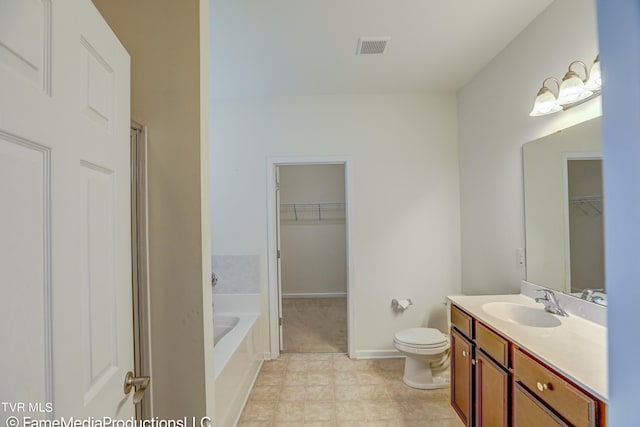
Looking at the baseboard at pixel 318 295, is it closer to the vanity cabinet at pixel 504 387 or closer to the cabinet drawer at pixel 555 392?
the vanity cabinet at pixel 504 387

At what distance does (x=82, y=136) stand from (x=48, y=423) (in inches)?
25.2

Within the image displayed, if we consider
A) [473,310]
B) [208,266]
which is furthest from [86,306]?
[473,310]

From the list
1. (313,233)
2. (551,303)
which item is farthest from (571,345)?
(313,233)

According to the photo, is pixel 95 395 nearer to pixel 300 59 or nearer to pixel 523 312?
pixel 523 312

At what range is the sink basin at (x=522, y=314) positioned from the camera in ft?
5.51

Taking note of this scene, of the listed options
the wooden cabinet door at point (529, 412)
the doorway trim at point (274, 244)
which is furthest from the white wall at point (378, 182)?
the wooden cabinet door at point (529, 412)

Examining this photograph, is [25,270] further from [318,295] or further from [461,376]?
[318,295]

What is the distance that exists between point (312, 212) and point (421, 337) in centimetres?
319

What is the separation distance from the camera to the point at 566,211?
5.76 ft

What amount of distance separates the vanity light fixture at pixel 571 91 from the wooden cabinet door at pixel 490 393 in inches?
57.2

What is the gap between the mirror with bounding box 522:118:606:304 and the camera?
1562 millimetres

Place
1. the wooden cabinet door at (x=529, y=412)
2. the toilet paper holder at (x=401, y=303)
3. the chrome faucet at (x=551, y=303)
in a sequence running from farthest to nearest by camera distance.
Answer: the toilet paper holder at (x=401, y=303), the chrome faucet at (x=551, y=303), the wooden cabinet door at (x=529, y=412)

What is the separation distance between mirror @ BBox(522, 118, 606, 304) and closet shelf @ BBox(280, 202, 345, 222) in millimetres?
3450

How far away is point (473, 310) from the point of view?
1.79 metres
